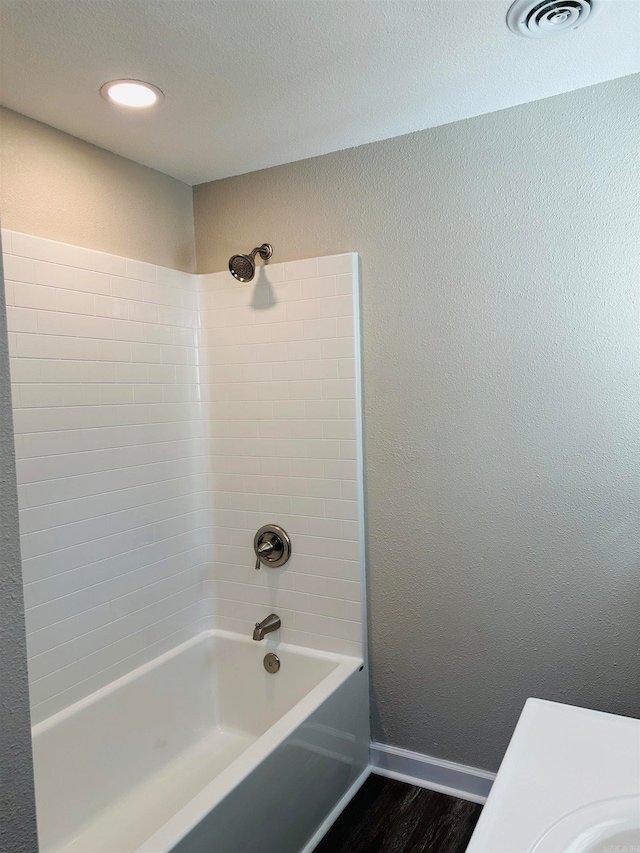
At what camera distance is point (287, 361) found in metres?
2.57

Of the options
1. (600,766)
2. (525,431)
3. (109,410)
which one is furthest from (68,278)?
(600,766)

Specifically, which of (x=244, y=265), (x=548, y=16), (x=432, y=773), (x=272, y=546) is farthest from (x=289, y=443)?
(x=548, y=16)

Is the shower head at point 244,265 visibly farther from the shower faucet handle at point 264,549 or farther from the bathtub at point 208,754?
the bathtub at point 208,754

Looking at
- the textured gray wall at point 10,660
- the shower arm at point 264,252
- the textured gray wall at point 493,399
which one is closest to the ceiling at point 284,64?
the textured gray wall at point 493,399

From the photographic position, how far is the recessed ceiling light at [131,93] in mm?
1843

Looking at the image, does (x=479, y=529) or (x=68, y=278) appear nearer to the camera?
(x=68, y=278)

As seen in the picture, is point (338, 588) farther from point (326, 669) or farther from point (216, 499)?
point (216, 499)

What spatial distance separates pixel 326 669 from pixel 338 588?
319 millimetres

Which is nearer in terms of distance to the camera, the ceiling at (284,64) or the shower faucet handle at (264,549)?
the ceiling at (284,64)

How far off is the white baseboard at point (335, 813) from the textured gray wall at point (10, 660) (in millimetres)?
1594

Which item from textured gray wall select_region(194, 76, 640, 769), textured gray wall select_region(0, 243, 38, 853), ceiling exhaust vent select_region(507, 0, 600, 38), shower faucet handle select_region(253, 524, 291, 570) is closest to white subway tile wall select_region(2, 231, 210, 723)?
shower faucet handle select_region(253, 524, 291, 570)

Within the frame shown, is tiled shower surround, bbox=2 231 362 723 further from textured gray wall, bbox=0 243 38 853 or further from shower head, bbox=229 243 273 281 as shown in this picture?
textured gray wall, bbox=0 243 38 853

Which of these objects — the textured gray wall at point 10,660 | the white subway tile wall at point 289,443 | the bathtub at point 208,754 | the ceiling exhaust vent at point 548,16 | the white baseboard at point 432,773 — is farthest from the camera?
the white subway tile wall at point 289,443

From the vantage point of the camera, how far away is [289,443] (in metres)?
2.59
